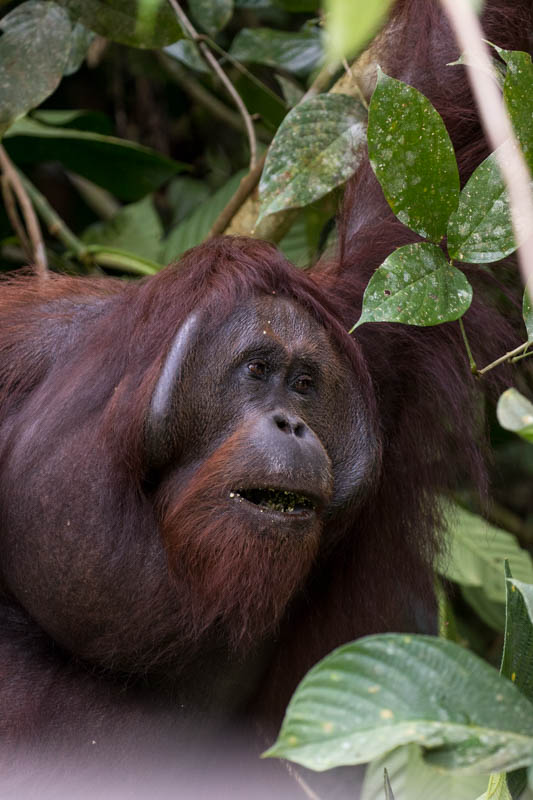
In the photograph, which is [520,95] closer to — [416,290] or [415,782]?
[416,290]

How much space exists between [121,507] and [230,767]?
31.6 inches

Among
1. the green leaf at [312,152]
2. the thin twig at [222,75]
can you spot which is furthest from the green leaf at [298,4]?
the green leaf at [312,152]

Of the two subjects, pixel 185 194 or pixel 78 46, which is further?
pixel 185 194

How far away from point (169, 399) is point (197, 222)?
1.96 metres

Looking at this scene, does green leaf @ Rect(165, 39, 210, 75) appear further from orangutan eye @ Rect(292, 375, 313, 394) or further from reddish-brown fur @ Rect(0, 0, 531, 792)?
orangutan eye @ Rect(292, 375, 313, 394)

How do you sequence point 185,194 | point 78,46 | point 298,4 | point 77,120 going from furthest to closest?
point 185,194
point 77,120
point 298,4
point 78,46

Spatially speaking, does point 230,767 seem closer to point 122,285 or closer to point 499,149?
point 122,285

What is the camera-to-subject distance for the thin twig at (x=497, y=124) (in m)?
0.99

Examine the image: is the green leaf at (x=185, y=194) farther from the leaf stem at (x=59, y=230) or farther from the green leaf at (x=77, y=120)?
the leaf stem at (x=59, y=230)

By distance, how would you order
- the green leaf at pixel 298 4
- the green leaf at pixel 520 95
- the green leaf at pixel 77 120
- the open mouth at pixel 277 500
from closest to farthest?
the green leaf at pixel 520 95 → the open mouth at pixel 277 500 → the green leaf at pixel 298 4 → the green leaf at pixel 77 120

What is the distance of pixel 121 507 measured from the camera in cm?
205

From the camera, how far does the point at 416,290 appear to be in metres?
1.64

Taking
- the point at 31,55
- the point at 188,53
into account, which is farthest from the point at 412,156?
the point at 188,53

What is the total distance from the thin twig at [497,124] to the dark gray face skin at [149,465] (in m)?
0.58
